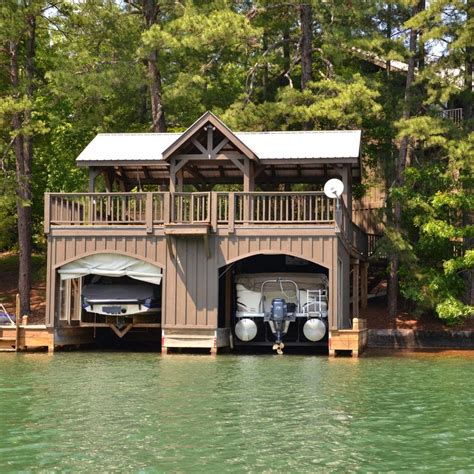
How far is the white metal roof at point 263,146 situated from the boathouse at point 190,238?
0.06 metres

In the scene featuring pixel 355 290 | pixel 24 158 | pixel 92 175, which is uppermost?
pixel 24 158

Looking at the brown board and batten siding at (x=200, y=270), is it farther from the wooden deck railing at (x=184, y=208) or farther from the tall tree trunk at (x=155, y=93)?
the tall tree trunk at (x=155, y=93)

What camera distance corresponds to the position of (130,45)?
1234 inches

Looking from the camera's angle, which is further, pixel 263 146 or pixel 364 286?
pixel 364 286

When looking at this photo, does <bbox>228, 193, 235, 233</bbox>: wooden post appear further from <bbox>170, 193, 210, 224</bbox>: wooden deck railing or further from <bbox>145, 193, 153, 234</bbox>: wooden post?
<bbox>145, 193, 153, 234</bbox>: wooden post

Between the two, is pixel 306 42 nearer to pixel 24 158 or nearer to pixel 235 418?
pixel 24 158

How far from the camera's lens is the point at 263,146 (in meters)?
24.5

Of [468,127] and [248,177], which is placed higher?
[468,127]

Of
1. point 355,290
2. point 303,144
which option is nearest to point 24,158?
point 303,144

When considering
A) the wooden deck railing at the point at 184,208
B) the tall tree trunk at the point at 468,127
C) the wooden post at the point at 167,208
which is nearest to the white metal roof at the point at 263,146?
the wooden deck railing at the point at 184,208

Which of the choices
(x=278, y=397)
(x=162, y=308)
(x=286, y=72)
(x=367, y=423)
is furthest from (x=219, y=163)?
(x=367, y=423)

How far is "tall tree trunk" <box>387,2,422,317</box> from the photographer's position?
2834cm

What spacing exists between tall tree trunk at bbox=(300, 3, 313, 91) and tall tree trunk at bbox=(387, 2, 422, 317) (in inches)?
140

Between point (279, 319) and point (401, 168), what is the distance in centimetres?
863
